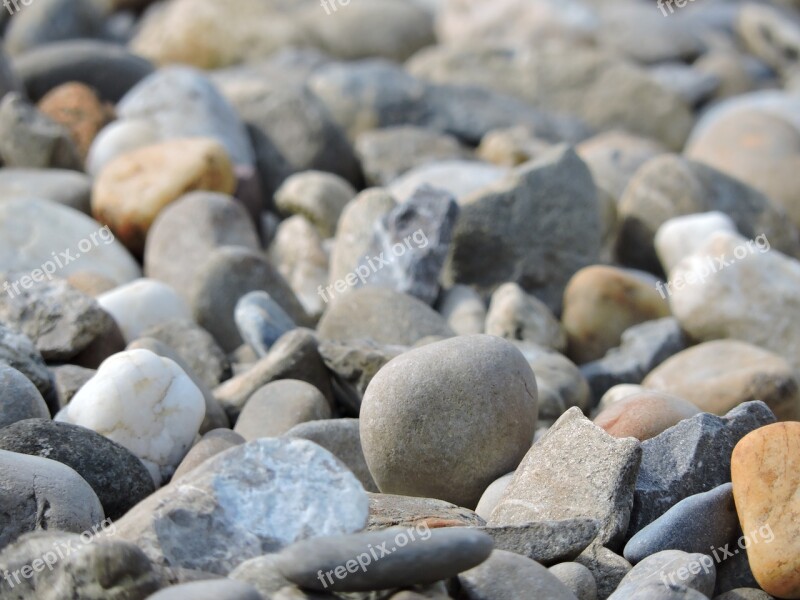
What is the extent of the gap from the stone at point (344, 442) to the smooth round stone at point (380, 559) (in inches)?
55.2

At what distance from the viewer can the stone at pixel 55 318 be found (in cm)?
447

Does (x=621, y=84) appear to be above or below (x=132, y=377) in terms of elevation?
below

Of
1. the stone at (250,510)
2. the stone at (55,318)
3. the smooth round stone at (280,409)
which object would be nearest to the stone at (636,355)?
the smooth round stone at (280,409)

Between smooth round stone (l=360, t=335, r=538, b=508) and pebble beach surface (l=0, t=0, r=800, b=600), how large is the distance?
0.03 feet

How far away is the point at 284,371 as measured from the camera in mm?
4375

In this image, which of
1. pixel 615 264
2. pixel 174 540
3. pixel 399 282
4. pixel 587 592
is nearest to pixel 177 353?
pixel 399 282

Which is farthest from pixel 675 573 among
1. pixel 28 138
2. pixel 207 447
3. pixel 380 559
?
pixel 28 138

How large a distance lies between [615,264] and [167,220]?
3.08 m

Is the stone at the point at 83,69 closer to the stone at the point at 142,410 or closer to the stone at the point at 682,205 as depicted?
the stone at the point at 682,205

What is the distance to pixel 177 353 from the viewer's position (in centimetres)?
468

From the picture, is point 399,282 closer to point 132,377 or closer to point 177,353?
point 177,353

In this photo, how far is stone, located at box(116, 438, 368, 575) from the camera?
251cm

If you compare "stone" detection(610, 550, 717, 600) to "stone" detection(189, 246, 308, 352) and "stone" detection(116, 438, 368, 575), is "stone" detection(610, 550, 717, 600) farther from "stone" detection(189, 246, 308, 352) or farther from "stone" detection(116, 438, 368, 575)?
"stone" detection(189, 246, 308, 352)

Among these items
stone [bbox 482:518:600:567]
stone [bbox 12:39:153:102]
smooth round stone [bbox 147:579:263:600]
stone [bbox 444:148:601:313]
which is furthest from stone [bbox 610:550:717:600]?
stone [bbox 12:39:153:102]
